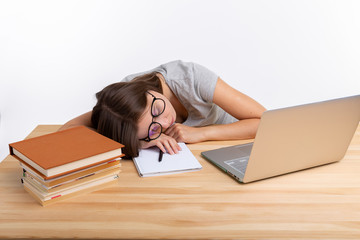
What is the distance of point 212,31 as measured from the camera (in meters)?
3.25

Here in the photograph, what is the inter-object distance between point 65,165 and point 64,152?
64mm

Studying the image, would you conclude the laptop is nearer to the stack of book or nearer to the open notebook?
the open notebook

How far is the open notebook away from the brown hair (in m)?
0.04

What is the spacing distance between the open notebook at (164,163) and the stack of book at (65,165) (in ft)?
0.35

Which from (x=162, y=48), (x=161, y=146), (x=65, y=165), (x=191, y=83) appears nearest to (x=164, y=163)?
(x=161, y=146)

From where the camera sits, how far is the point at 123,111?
51.3 inches

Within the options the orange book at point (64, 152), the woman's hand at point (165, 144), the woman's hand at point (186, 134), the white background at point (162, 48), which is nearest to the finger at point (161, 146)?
the woman's hand at point (165, 144)

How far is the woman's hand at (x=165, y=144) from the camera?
132 centimetres

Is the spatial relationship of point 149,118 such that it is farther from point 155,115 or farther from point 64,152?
point 64,152

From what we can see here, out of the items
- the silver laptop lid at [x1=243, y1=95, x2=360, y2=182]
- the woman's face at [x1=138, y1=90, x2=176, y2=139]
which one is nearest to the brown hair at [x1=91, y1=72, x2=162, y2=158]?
the woman's face at [x1=138, y1=90, x2=176, y2=139]

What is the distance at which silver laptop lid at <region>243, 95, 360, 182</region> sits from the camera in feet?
3.35

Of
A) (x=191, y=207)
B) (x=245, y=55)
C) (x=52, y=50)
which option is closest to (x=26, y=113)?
(x=52, y=50)

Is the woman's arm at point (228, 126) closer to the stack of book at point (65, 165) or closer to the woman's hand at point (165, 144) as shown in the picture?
the woman's hand at point (165, 144)

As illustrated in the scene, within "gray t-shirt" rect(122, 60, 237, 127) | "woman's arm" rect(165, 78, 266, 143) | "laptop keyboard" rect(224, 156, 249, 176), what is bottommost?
"laptop keyboard" rect(224, 156, 249, 176)
